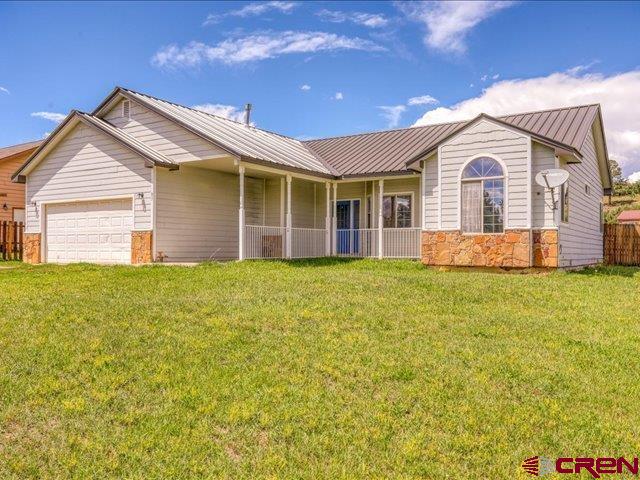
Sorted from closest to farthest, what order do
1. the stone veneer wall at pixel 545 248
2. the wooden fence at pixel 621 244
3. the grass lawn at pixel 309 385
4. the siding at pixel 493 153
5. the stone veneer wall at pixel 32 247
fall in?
the grass lawn at pixel 309 385 → the stone veneer wall at pixel 545 248 → the siding at pixel 493 153 → the stone veneer wall at pixel 32 247 → the wooden fence at pixel 621 244

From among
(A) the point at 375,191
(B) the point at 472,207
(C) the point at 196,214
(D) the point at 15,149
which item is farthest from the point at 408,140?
(D) the point at 15,149

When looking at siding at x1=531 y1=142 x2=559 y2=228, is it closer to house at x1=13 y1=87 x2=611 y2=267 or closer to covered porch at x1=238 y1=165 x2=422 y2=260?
house at x1=13 y1=87 x2=611 y2=267

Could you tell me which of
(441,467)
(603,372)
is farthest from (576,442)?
(603,372)

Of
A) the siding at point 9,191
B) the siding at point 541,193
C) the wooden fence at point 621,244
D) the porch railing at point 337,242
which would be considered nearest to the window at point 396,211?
the porch railing at point 337,242

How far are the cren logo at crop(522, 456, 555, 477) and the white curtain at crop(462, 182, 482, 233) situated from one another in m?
9.73

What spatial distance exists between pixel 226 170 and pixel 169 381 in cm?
1254

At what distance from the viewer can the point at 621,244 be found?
65.6 feet

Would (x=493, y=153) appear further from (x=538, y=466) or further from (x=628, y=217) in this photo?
(x=628, y=217)

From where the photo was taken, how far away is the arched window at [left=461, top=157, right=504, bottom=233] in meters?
13.0

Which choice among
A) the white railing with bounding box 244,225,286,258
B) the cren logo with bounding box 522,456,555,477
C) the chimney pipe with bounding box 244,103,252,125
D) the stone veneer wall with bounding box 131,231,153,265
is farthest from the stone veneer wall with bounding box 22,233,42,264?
the cren logo with bounding box 522,456,555,477

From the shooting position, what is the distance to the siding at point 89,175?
49.6ft

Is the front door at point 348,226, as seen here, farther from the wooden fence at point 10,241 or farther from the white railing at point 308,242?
the wooden fence at point 10,241

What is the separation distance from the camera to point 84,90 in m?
18.8

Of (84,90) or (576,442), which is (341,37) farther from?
(576,442)
